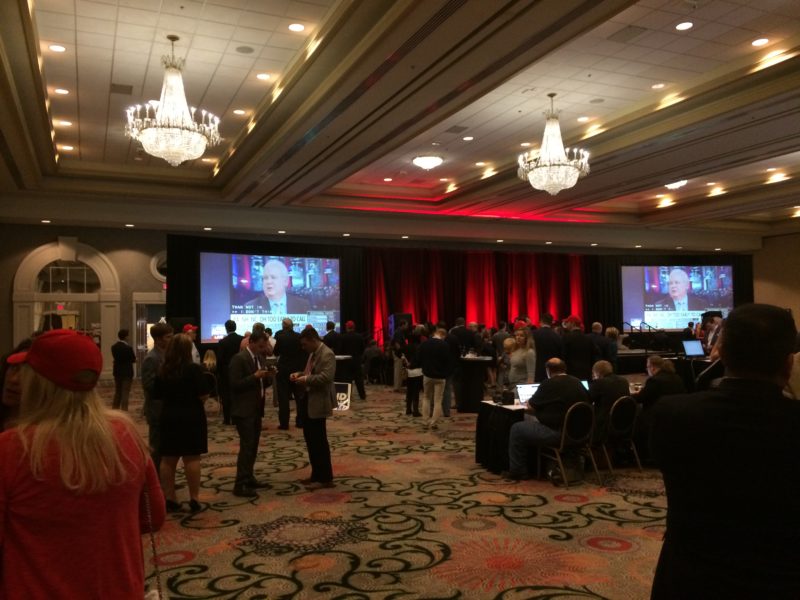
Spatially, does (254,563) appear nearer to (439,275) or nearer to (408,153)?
(408,153)

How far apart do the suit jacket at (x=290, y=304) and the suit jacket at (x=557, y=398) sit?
10015 mm

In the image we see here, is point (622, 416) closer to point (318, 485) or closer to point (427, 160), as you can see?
point (318, 485)

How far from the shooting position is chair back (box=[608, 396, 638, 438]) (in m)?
6.09

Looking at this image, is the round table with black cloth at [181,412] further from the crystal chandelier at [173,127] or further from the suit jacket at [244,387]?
the crystal chandelier at [173,127]

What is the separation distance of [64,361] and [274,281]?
13934 mm

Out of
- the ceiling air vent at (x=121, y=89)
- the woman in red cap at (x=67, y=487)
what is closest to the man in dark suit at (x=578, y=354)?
the ceiling air vent at (x=121, y=89)

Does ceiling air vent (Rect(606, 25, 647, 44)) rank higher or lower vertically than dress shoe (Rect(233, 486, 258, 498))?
higher

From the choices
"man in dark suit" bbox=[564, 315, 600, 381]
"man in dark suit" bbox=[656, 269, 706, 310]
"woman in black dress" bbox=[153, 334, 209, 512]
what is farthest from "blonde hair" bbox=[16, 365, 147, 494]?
"man in dark suit" bbox=[656, 269, 706, 310]

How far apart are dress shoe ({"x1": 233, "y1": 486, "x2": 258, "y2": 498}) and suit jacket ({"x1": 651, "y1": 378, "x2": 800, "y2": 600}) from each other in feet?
15.0

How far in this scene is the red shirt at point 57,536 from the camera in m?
1.38

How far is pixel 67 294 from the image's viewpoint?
14625 millimetres

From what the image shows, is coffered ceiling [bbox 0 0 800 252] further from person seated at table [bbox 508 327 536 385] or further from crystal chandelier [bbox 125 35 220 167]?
person seated at table [bbox 508 327 536 385]

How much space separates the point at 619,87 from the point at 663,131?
1.17 meters

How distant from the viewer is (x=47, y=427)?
1.42 meters
